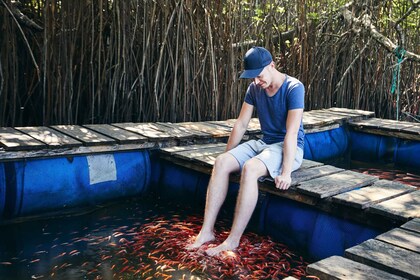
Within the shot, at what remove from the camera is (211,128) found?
Answer: 413 centimetres

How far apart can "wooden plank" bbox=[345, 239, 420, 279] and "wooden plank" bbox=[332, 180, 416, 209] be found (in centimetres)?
47

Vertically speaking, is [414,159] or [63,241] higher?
[414,159]

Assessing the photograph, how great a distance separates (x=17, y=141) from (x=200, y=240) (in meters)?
1.34

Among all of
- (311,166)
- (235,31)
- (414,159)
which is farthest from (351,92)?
(311,166)

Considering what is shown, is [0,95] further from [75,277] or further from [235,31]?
[235,31]

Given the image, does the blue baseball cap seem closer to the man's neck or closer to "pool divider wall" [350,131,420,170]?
the man's neck

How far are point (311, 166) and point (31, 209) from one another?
187cm

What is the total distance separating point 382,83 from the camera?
20.7 ft

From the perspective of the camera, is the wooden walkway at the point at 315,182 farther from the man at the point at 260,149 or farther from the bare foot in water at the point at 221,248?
the bare foot in water at the point at 221,248

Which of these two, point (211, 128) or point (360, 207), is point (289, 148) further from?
point (211, 128)

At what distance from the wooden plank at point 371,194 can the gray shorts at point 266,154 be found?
408mm

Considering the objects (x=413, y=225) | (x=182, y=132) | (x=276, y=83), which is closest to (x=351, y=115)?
(x=182, y=132)

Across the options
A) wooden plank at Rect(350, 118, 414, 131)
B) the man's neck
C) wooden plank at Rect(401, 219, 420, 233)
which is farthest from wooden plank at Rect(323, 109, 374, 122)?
wooden plank at Rect(401, 219, 420, 233)

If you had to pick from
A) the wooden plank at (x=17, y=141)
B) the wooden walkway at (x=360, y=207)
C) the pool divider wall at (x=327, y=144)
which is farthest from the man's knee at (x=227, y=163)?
the pool divider wall at (x=327, y=144)
